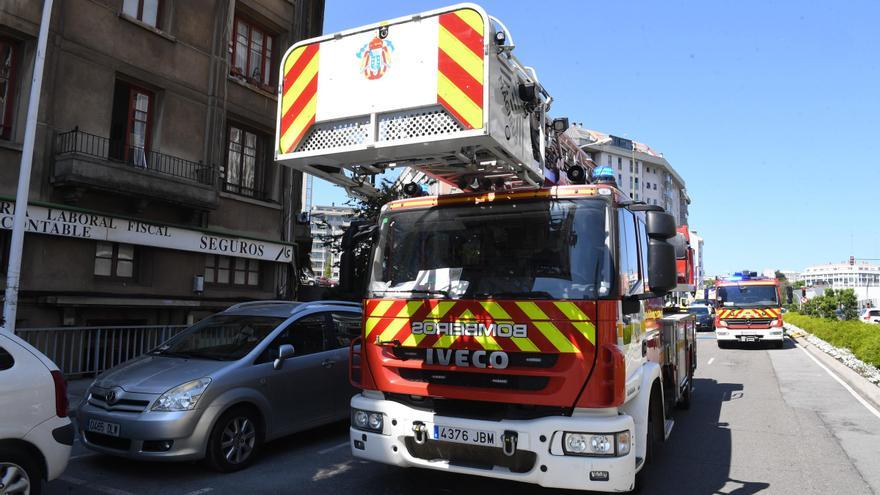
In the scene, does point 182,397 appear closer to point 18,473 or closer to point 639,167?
point 18,473

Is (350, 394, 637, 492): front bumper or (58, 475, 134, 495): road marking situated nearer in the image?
(350, 394, 637, 492): front bumper

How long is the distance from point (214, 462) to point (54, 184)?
8.80 m

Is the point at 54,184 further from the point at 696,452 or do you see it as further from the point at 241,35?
the point at 696,452

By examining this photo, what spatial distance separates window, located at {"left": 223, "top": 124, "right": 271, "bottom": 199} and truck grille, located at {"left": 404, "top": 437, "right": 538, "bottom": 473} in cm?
1314

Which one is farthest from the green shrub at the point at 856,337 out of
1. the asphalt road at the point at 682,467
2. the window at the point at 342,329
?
the window at the point at 342,329

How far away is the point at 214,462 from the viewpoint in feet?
18.0

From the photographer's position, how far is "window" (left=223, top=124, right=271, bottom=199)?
16109 mm

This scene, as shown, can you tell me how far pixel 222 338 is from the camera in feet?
21.7

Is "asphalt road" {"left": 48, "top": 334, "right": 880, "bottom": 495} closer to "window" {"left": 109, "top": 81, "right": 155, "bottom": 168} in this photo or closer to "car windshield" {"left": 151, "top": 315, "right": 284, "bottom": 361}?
"car windshield" {"left": 151, "top": 315, "right": 284, "bottom": 361}

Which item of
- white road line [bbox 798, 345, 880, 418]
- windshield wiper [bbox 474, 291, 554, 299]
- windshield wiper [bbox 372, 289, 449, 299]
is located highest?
windshield wiper [bbox 372, 289, 449, 299]

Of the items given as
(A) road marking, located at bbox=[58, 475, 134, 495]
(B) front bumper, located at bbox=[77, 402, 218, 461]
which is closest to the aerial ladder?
(B) front bumper, located at bbox=[77, 402, 218, 461]

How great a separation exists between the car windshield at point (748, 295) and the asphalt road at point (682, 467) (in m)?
12.5

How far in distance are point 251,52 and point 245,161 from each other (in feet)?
10.6

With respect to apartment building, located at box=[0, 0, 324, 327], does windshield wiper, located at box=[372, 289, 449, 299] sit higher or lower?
lower
